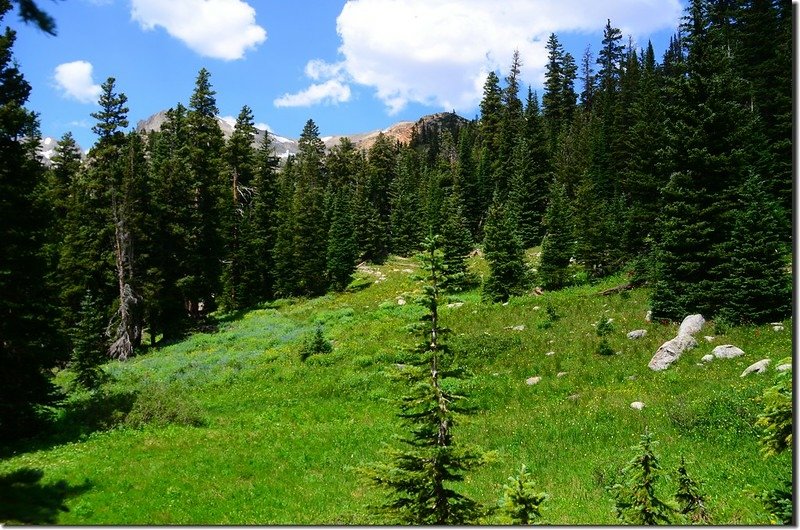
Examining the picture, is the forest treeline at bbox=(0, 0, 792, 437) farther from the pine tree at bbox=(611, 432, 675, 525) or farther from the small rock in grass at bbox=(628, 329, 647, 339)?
the pine tree at bbox=(611, 432, 675, 525)

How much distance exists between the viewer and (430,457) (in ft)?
18.4

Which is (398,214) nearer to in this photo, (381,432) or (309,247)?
(309,247)

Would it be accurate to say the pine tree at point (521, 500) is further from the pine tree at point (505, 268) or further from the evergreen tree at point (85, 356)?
the pine tree at point (505, 268)

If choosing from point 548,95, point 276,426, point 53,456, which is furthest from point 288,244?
point 548,95

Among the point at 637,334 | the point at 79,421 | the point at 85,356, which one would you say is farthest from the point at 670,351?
the point at 85,356

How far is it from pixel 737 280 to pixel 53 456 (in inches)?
861

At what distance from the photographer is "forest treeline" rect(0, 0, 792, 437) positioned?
561 inches

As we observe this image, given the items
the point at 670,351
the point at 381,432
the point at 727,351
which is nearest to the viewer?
the point at 381,432

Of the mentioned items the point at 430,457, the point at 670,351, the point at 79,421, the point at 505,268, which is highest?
the point at 505,268

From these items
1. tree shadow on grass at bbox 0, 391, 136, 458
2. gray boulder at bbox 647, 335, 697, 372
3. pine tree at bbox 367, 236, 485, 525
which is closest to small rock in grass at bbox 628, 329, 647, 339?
gray boulder at bbox 647, 335, 697, 372

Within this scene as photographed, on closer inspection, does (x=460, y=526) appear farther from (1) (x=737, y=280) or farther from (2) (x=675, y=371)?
(1) (x=737, y=280)

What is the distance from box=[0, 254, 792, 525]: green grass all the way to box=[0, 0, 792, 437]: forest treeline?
8.95 ft

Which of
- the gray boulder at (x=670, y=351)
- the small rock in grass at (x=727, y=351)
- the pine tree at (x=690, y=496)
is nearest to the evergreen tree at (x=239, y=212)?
the gray boulder at (x=670, y=351)

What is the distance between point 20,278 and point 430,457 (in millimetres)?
14006
